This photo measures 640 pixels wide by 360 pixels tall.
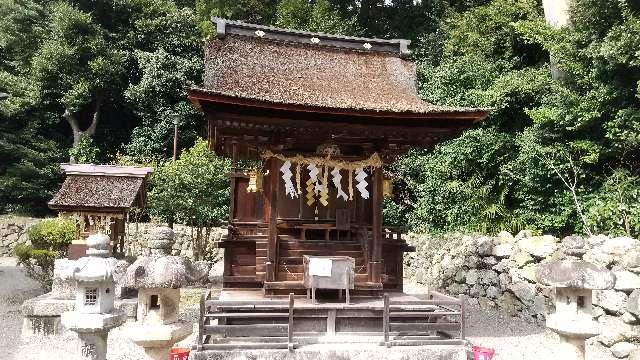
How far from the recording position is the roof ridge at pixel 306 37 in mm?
10758

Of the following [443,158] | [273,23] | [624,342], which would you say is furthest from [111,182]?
[273,23]

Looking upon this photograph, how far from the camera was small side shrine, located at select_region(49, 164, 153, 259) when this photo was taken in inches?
487

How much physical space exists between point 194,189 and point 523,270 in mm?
11854

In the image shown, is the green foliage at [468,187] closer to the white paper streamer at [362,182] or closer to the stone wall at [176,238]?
the white paper streamer at [362,182]

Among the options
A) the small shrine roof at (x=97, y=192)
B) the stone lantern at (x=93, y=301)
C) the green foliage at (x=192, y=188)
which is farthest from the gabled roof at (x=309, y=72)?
the green foliage at (x=192, y=188)

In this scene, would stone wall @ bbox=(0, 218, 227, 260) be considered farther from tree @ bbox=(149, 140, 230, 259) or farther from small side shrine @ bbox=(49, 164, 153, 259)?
small side shrine @ bbox=(49, 164, 153, 259)

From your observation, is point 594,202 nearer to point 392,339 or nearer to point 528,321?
point 528,321

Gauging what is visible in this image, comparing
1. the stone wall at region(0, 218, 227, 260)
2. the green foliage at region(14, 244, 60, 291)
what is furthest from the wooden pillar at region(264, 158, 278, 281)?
the stone wall at region(0, 218, 227, 260)

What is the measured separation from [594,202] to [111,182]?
1378cm

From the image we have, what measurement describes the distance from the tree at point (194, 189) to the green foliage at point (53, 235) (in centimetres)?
426

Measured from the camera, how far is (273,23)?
26.4m

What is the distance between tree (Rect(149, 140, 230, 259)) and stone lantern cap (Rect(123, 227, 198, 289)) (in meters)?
10.6

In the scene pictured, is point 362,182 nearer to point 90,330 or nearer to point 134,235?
point 90,330

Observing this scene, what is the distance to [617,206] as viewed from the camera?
11703 millimetres
